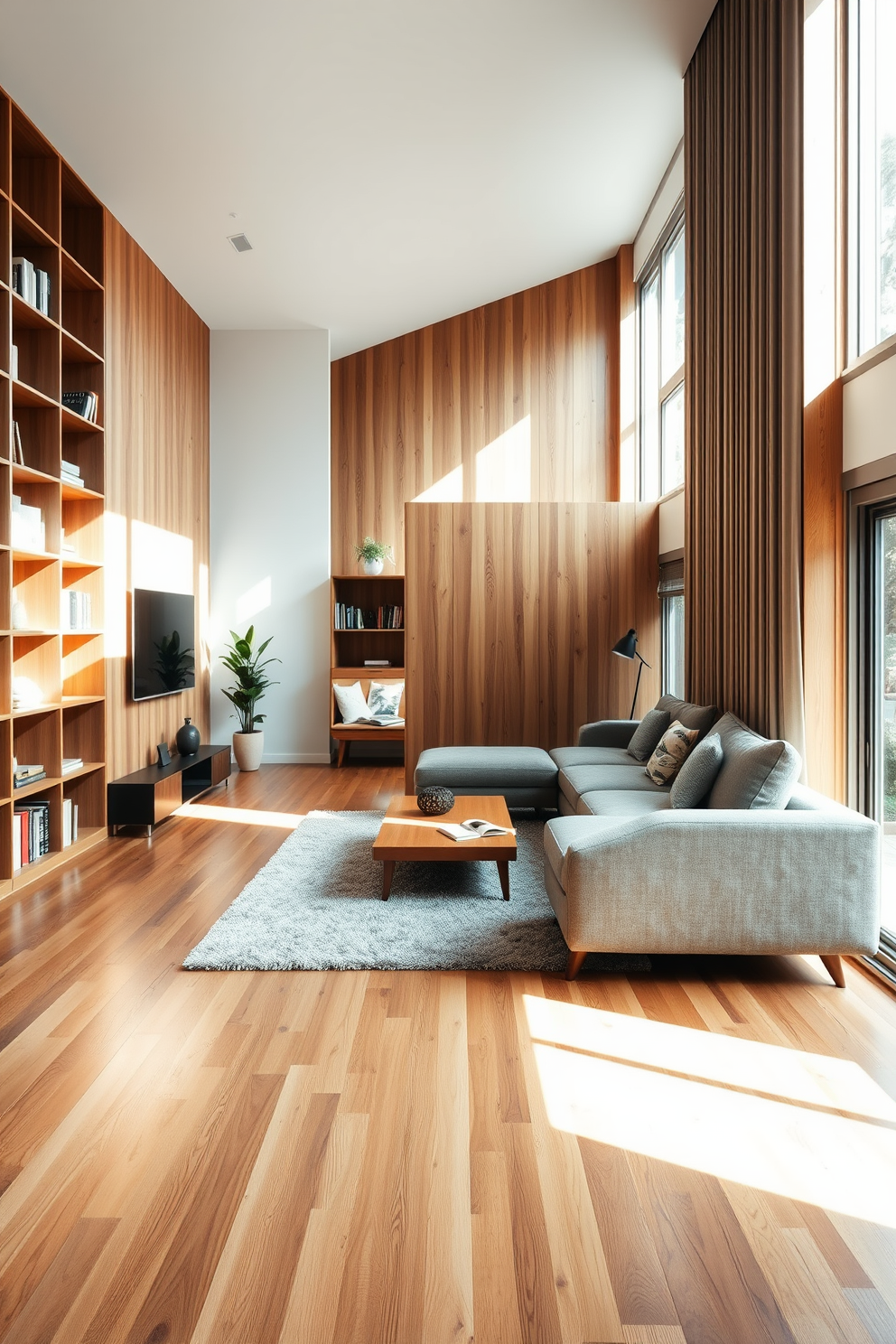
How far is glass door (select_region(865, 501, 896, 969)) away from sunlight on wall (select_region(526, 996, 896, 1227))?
101 centimetres

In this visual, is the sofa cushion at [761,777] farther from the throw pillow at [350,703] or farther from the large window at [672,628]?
the throw pillow at [350,703]

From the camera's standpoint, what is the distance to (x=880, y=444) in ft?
9.50

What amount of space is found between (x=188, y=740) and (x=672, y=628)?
3459 mm


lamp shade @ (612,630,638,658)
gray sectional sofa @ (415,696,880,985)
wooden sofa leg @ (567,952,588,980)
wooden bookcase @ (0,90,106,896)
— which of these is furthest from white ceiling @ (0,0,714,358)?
wooden sofa leg @ (567,952,588,980)

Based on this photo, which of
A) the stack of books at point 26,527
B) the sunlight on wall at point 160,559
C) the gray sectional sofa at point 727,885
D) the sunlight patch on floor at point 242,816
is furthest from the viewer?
the sunlight on wall at point 160,559

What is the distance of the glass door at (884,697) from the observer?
3.01 m

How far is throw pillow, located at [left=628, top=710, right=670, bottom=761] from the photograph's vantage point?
4812 millimetres

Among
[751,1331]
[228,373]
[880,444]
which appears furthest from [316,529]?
[751,1331]

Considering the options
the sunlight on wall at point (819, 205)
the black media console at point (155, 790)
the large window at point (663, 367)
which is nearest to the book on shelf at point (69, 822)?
the black media console at point (155, 790)

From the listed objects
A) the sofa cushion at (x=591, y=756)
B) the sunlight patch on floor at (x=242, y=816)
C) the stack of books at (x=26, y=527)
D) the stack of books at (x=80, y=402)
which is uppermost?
the stack of books at (x=80, y=402)

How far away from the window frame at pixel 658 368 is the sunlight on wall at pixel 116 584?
11.5ft

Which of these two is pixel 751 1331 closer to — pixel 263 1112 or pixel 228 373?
pixel 263 1112

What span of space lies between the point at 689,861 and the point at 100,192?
15.7ft

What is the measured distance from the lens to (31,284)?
12.8ft
